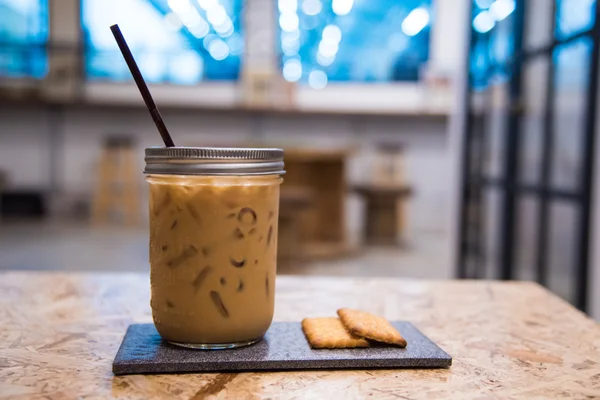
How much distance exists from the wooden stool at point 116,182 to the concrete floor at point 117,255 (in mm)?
564

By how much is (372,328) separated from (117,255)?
13.1ft

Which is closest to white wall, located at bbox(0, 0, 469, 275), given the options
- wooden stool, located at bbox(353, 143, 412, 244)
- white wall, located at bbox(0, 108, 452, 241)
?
white wall, located at bbox(0, 108, 452, 241)

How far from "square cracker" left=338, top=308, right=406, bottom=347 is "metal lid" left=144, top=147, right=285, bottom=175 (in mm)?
190

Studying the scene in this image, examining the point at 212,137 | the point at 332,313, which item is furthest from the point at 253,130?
the point at 332,313

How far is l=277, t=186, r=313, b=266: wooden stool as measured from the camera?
3.75 meters

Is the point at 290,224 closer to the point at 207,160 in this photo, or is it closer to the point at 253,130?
the point at 253,130

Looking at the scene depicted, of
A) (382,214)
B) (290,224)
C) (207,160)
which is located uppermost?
(207,160)

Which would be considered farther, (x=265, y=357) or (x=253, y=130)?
(x=253, y=130)

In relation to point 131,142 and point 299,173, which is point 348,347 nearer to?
point 299,173

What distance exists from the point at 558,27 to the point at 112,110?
548 cm

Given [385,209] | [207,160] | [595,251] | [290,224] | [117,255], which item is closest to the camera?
[207,160]

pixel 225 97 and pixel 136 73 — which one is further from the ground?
pixel 225 97

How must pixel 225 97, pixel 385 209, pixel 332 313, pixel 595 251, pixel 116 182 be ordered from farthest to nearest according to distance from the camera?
pixel 225 97 < pixel 116 182 < pixel 385 209 < pixel 595 251 < pixel 332 313

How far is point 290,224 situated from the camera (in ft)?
12.9
